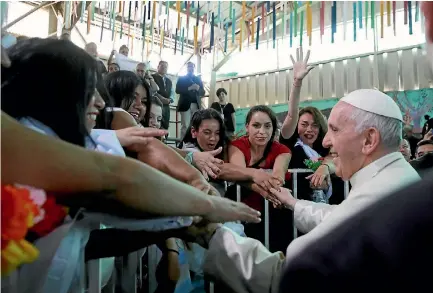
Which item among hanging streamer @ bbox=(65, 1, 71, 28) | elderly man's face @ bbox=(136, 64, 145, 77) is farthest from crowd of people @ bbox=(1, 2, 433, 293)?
hanging streamer @ bbox=(65, 1, 71, 28)

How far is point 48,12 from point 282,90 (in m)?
5.66

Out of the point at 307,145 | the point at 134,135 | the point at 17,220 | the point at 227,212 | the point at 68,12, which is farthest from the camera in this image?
the point at 68,12

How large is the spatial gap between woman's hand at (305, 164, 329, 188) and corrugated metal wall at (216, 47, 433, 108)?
246 inches

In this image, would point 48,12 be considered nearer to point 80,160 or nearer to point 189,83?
point 189,83

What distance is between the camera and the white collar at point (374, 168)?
1.51 metres

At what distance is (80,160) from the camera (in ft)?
2.26

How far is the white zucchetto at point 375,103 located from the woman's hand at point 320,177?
0.75 m

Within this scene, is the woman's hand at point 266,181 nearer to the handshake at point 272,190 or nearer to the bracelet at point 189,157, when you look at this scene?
the handshake at point 272,190

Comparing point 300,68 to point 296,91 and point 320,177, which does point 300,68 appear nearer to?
point 296,91

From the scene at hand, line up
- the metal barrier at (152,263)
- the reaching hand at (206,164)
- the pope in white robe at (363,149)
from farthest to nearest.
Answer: the reaching hand at (206,164) < the pope in white robe at (363,149) < the metal barrier at (152,263)

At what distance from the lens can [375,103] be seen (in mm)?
1577

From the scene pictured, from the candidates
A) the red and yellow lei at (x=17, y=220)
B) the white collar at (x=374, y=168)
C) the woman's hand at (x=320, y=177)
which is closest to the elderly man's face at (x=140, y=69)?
the woman's hand at (x=320, y=177)

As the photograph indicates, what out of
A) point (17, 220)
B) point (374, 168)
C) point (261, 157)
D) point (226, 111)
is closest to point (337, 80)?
point (226, 111)

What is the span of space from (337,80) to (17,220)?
9.61 meters
